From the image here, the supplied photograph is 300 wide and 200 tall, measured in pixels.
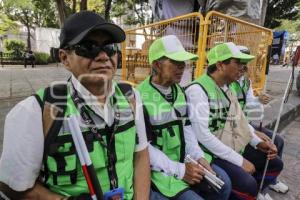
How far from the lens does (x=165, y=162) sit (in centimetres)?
214

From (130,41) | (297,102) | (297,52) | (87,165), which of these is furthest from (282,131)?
(87,165)

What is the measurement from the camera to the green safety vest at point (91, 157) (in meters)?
1.48

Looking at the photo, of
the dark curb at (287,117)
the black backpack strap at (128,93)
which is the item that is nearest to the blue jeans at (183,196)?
the black backpack strap at (128,93)

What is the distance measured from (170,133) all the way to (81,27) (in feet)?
3.52

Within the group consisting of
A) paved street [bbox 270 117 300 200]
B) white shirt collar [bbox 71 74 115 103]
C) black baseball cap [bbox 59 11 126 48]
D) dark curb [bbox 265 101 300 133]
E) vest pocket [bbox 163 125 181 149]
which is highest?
black baseball cap [bbox 59 11 126 48]

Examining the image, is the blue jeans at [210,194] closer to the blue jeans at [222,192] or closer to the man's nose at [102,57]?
the blue jeans at [222,192]

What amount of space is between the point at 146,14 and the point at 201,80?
2662cm

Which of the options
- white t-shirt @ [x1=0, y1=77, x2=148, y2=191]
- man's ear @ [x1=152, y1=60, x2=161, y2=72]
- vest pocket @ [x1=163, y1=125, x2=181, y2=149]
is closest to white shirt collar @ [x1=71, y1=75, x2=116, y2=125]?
white t-shirt @ [x1=0, y1=77, x2=148, y2=191]

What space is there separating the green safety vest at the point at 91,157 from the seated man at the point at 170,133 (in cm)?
41

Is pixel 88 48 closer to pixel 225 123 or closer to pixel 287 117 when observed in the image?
pixel 225 123

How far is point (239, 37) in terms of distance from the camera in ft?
15.2

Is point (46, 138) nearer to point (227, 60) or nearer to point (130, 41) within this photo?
point (227, 60)

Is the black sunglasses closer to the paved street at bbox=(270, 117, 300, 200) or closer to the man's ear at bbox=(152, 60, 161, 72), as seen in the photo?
the man's ear at bbox=(152, 60, 161, 72)

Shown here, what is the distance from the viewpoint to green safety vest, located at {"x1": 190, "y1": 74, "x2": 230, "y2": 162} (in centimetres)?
257
